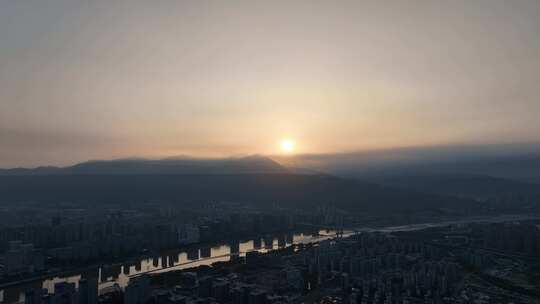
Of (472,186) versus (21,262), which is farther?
(472,186)

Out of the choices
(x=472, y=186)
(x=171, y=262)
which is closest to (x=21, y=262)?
(x=171, y=262)

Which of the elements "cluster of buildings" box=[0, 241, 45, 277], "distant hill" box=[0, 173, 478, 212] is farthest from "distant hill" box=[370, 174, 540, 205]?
"cluster of buildings" box=[0, 241, 45, 277]

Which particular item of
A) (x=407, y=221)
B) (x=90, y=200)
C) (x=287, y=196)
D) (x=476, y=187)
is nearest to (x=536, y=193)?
(x=476, y=187)

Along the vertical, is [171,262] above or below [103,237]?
below

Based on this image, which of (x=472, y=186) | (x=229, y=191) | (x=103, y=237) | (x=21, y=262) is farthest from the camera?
(x=472, y=186)

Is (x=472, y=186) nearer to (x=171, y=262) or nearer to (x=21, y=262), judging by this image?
(x=171, y=262)

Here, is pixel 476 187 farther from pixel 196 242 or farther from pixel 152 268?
pixel 152 268

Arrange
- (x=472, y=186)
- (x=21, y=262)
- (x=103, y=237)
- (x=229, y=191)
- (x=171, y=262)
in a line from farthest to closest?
(x=472, y=186) → (x=229, y=191) → (x=103, y=237) → (x=171, y=262) → (x=21, y=262)

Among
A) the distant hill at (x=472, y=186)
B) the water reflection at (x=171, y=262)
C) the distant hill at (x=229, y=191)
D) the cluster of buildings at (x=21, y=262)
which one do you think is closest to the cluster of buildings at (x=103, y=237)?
A: the cluster of buildings at (x=21, y=262)

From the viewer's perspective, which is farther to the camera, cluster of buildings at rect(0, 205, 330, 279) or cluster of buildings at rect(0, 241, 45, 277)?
cluster of buildings at rect(0, 205, 330, 279)

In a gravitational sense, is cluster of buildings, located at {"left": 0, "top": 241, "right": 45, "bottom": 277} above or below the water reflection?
above

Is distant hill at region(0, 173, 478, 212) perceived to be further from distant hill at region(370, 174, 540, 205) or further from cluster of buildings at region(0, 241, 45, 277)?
cluster of buildings at region(0, 241, 45, 277)
